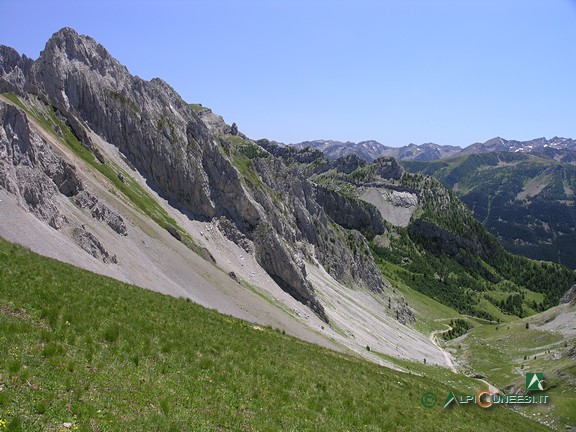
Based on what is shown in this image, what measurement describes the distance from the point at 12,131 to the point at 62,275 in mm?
40409

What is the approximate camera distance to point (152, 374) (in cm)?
1916

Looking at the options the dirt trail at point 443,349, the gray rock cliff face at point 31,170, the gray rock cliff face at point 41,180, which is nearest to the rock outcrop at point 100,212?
the gray rock cliff face at point 41,180

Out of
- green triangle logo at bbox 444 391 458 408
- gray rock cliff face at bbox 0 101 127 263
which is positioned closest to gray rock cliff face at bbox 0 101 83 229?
gray rock cliff face at bbox 0 101 127 263

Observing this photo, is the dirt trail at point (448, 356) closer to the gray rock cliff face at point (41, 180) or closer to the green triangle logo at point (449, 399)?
the green triangle logo at point (449, 399)

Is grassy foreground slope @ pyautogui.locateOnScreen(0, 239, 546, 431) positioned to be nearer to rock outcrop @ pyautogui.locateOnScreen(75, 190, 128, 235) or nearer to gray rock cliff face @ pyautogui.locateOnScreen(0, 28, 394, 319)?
rock outcrop @ pyautogui.locateOnScreen(75, 190, 128, 235)

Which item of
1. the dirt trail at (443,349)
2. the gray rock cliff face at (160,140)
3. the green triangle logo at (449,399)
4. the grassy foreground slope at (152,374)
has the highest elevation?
the gray rock cliff face at (160,140)

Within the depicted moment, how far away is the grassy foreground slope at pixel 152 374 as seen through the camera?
49.9 feet

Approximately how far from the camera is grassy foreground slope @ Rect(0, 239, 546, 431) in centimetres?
1521

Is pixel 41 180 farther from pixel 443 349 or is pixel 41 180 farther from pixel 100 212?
pixel 443 349

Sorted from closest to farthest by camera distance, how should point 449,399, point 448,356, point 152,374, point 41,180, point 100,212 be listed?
point 152,374, point 449,399, point 41,180, point 100,212, point 448,356

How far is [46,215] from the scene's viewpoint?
55094 mm

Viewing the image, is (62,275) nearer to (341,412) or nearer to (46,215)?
(341,412)

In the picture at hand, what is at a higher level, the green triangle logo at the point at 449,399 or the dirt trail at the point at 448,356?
the green triangle logo at the point at 449,399

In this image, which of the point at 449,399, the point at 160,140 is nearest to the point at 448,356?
the point at 160,140
